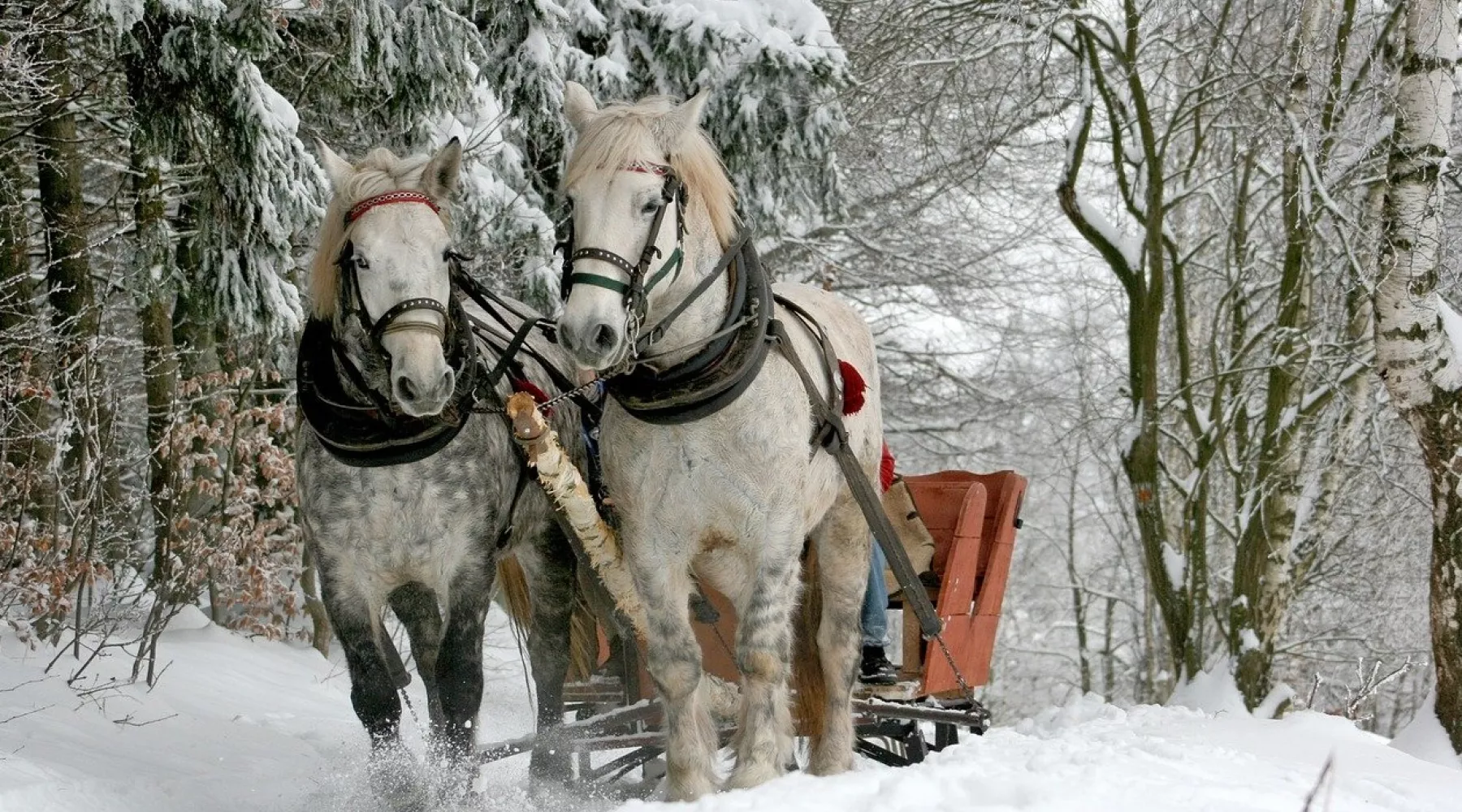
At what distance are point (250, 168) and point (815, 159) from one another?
4351mm

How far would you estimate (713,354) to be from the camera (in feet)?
12.5

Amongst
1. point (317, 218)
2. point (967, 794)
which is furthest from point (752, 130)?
point (967, 794)

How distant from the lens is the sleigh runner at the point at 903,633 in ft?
14.0

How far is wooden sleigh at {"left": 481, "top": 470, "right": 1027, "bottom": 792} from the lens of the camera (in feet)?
16.0

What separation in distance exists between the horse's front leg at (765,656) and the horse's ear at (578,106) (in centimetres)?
134

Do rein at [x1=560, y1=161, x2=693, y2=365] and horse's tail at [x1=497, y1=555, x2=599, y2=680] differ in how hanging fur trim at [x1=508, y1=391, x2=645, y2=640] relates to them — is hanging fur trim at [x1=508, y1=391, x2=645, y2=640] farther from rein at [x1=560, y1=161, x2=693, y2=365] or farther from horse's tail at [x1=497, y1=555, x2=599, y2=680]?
horse's tail at [x1=497, y1=555, x2=599, y2=680]

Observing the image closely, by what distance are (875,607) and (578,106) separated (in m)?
2.25

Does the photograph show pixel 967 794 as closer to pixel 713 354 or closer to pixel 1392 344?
pixel 713 354

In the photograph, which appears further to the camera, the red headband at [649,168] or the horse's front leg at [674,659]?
the horse's front leg at [674,659]

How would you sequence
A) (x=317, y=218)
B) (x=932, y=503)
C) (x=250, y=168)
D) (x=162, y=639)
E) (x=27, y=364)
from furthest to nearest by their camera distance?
(x=162, y=639) → (x=317, y=218) → (x=250, y=168) → (x=27, y=364) → (x=932, y=503)

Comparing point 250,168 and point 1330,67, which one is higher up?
point 1330,67

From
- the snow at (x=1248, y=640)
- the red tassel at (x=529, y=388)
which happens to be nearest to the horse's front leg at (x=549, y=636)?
the red tassel at (x=529, y=388)

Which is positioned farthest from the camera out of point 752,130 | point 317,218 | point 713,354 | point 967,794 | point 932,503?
Answer: point 752,130

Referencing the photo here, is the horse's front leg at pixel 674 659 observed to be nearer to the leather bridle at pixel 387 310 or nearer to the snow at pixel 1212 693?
the leather bridle at pixel 387 310
